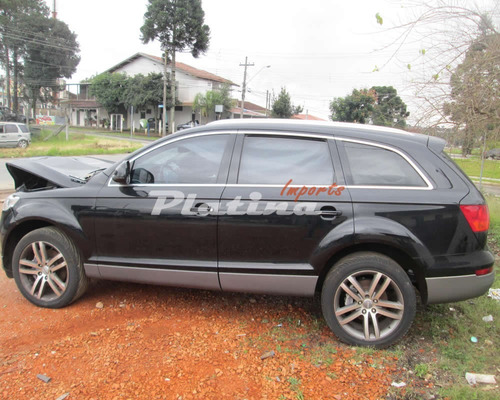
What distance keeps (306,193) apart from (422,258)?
0.98m

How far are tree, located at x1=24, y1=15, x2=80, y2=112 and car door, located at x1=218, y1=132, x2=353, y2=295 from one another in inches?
1896

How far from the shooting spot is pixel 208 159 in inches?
125

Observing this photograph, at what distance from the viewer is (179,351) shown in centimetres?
279

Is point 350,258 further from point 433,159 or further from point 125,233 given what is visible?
point 125,233

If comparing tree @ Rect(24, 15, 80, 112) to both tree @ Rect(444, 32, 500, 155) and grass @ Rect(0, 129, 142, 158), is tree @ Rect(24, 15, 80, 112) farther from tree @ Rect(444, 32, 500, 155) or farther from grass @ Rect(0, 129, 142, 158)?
tree @ Rect(444, 32, 500, 155)

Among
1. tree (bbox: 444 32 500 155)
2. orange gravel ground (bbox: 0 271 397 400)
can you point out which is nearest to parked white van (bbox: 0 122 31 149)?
orange gravel ground (bbox: 0 271 397 400)

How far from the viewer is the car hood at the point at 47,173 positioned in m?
3.49

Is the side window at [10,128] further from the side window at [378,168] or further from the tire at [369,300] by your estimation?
the tire at [369,300]

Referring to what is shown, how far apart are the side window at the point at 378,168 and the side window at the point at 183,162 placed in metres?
1.08

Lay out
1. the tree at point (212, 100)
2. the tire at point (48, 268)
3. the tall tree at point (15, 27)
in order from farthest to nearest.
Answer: the tree at point (212, 100)
the tall tree at point (15, 27)
the tire at point (48, 268)

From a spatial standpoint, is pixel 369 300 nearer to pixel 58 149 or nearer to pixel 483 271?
pixel 483 271

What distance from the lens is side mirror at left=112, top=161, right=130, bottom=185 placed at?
3168 millimetres

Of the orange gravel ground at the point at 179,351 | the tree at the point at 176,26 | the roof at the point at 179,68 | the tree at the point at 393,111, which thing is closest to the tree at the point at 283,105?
the roof at the point at 179,68

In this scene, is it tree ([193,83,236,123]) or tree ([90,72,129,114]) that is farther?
tree ([90,72,129,114])
